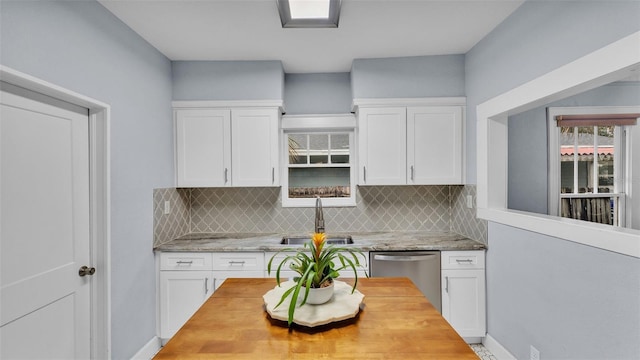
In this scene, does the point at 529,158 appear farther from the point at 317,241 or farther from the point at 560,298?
the point at 317,241

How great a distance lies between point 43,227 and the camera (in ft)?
5.58

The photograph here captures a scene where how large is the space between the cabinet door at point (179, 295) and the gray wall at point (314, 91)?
1.88 metres

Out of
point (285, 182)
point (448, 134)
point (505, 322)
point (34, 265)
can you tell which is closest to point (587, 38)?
point (448, 134)

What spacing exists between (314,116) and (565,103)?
92.6 inches

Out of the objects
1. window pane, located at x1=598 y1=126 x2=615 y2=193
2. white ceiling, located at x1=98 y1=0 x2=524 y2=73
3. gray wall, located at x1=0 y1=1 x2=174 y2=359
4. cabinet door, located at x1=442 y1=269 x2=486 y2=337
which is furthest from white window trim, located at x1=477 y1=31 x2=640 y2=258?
gray wall, located at x1=0 y1=1 x2=174 y2=359

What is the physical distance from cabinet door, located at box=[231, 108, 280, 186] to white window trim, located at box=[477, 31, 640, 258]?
Answer: 188cm

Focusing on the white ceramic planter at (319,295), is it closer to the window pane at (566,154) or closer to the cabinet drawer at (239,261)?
the cabinet drawer at (239,261)

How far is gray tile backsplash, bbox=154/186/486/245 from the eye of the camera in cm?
330

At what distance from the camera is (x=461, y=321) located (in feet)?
8.63

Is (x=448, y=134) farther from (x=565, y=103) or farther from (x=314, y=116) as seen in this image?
(x=314, y=116)

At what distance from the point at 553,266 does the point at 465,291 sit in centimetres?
90

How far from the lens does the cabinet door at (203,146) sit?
9.77 ft

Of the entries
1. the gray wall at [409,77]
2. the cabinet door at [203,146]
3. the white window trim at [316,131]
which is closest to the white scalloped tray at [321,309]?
the cabinet door at [203,146]

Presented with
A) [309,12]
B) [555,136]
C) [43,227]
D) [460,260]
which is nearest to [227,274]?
[43,227]
